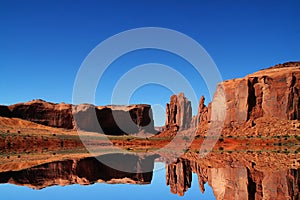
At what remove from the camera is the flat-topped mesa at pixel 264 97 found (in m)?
63.9

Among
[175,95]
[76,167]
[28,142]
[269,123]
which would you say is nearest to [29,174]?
[76,167]

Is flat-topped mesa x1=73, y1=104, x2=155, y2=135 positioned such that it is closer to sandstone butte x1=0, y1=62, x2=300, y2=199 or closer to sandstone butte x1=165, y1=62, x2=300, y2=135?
sandstone butte x1=0, y1=62, x2=300, y2=199

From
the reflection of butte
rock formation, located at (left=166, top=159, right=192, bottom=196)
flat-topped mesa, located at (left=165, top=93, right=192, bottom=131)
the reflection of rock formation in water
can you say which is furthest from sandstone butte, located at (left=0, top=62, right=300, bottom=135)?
the reflection of butte

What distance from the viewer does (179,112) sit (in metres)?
112

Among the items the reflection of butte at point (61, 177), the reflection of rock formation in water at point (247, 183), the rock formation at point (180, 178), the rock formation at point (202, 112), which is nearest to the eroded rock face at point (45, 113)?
the rock formation at point (202, 112)

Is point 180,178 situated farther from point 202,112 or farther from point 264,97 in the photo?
point 202,112

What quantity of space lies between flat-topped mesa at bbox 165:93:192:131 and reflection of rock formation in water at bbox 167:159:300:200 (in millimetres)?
86426

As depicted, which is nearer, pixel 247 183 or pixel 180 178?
pixel 247 183

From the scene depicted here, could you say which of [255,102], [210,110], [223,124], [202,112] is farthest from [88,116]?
[255,102]

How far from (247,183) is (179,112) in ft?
314

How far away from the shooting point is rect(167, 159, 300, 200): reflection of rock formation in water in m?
13.2

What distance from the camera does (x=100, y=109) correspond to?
102875mm

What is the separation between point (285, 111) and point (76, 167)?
48.6 metres

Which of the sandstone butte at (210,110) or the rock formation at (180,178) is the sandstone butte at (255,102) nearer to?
the sandstone butte at (210,110)
